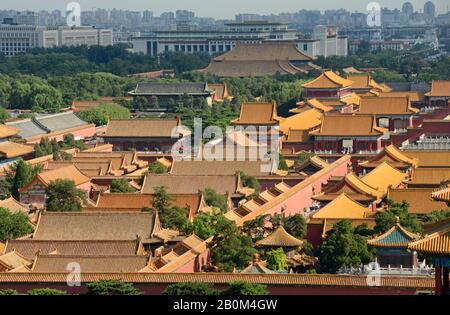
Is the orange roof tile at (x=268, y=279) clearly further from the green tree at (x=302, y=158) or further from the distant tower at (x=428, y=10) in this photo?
the distant tower at (x=428, y=10)

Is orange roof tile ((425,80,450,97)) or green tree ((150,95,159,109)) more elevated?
orange roof tile ((425,80,450,97))

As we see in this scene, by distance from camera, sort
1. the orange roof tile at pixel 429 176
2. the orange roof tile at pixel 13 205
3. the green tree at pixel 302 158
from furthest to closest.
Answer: the green tree at pixel 302 158 → the orange roof tile at pixel 429 176 → the orange roof tile at pixel 13 205

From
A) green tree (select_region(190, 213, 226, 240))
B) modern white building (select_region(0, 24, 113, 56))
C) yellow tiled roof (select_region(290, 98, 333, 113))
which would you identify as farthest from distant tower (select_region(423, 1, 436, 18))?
green tree (select_region(190, 213, 226, 240))

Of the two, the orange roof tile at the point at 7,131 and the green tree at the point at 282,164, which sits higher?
the orange roof tile at the point at 7,131

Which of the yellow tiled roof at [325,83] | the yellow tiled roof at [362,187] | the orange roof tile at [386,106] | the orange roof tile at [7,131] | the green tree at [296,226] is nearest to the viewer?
the green tree at [296,226]

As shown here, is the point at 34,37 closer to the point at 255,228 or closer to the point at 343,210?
the point at 343,210

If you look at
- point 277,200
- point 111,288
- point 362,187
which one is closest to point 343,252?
point 111,288

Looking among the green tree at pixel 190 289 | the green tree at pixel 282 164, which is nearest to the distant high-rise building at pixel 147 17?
the green tree at pixel 282 164

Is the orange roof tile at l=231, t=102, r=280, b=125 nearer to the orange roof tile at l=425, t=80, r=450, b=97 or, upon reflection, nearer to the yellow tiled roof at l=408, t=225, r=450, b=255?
the orange roof tile at l=425, t=80, r=450, b=97
